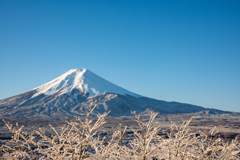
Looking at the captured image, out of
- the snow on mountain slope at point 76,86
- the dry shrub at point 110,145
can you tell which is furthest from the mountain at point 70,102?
the dry shrub at point 110,145

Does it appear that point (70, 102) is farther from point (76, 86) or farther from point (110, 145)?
point (110, 145)

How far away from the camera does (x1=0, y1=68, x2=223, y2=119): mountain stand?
242 feet

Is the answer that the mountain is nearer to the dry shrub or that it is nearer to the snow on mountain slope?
the snow on mountain slope

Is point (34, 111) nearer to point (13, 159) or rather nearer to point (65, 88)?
point (65, 88)

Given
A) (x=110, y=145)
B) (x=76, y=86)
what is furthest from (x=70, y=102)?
(x=110, y=145)

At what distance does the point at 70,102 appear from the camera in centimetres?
8994

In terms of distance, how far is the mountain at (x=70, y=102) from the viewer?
2899 inches

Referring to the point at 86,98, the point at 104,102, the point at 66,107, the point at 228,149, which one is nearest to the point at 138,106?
Result: the point at 104,102

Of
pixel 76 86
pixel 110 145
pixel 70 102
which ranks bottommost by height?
pixel 70 102

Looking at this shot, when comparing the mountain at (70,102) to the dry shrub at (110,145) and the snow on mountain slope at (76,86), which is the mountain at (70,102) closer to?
the snow on mountain slope at (76,86)

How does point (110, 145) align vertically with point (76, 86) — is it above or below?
below

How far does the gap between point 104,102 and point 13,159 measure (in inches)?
3473

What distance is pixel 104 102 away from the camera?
90.1 metres

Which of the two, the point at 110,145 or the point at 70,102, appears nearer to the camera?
the point at 110,145
